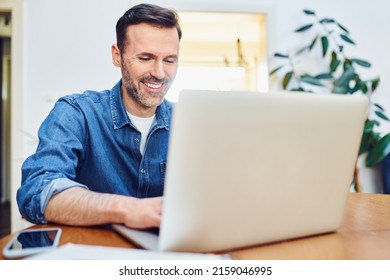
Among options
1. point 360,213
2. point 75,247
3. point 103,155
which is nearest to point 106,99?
point 103,155

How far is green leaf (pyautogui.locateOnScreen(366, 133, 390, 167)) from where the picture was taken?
69.5 inches

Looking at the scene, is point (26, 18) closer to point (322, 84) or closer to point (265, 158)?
point (265, 158)

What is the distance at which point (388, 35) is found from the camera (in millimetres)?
1767

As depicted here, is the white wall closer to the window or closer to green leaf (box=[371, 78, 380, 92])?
the window

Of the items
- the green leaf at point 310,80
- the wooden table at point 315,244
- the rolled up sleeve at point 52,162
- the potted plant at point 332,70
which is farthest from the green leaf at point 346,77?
the rolled up sleeve at point 52,162

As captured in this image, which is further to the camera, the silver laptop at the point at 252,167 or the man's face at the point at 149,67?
the man's face at the point at 149,67

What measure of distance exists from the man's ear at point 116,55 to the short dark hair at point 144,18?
2cm

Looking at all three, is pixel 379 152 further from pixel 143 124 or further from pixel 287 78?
pixel 143 124

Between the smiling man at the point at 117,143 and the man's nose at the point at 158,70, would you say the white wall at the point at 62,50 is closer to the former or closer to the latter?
the smiling man at the point at 117,143

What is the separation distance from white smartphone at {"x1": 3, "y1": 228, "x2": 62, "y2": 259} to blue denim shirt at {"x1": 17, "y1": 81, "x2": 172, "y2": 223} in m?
0.22

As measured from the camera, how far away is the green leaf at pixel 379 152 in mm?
1765

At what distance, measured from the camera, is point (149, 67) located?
107 centimetres

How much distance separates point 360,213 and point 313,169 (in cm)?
34

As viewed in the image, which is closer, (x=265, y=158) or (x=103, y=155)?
(x=265, y=158)
